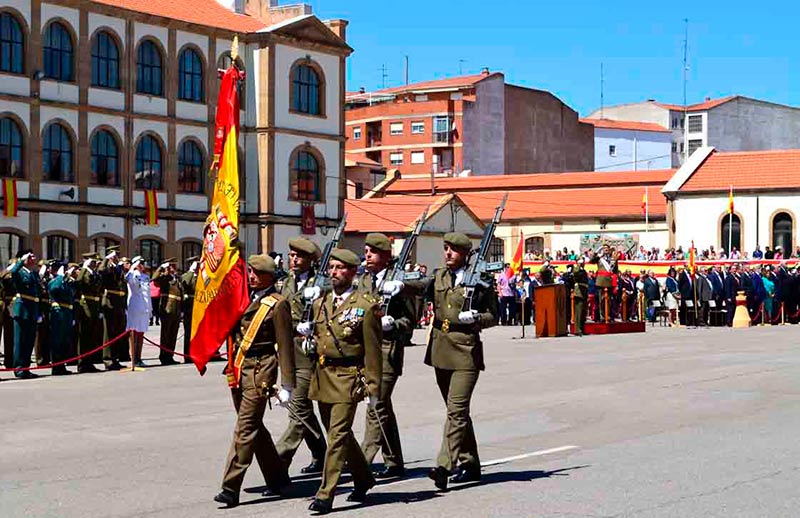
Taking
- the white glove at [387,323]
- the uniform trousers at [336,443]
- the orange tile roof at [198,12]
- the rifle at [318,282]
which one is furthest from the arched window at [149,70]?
the uniform trousers at [336,443]

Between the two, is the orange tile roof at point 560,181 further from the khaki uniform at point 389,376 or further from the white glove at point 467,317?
the white glove at point 467,317

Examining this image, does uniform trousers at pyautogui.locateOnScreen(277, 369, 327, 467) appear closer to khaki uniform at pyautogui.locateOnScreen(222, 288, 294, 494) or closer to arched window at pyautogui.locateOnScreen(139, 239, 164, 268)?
khaki uniform at pyautogui.locateOnScreen(222, 288, 294, 494)

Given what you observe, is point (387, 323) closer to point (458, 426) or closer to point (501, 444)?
point (458, 426)

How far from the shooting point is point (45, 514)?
9547 millimetres

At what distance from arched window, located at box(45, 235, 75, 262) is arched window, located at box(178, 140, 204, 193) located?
19.9 feet

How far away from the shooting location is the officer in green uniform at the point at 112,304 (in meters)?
22.7

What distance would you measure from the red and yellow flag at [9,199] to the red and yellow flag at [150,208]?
613cm

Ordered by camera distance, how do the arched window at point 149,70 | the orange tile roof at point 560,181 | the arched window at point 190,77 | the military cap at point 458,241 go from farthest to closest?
the orange tile roof at point 560,181
the arched window at point 190,77
the arched window at point 149,70
the military cap at point 458,241

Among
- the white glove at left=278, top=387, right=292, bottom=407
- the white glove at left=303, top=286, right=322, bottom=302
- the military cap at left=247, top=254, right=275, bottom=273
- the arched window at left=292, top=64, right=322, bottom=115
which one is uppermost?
the arched window at left=292, top=64, right=322, bottom=115

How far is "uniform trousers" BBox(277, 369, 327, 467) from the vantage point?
10867mm

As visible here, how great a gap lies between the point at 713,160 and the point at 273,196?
23.4 m

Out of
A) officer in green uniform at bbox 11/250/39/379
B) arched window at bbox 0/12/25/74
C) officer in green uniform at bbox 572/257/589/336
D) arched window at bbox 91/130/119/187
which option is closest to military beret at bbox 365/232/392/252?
officer in green uniform at bbox 11/250/39/379

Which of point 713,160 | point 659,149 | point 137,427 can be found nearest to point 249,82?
point 713,160

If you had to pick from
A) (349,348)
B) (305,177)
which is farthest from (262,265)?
(305,177)
